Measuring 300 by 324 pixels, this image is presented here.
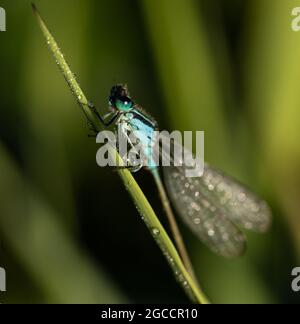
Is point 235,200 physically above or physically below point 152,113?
below

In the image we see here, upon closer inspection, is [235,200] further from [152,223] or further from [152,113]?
[152,223]

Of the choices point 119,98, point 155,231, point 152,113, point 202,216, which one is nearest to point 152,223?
point 155,231

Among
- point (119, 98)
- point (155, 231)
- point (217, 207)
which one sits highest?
point (119, 98)

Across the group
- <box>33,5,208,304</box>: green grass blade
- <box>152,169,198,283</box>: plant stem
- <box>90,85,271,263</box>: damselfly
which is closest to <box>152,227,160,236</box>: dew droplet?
<box>33,5,208,304</box>: green grass blade

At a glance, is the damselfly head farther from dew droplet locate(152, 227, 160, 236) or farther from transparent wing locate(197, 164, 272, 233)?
dew droplet locate(152, 227, 160, 236)

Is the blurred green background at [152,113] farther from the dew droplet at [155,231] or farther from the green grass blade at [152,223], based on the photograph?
the dew droplet at [155,231]

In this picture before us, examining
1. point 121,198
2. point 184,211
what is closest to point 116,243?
point 121,198
